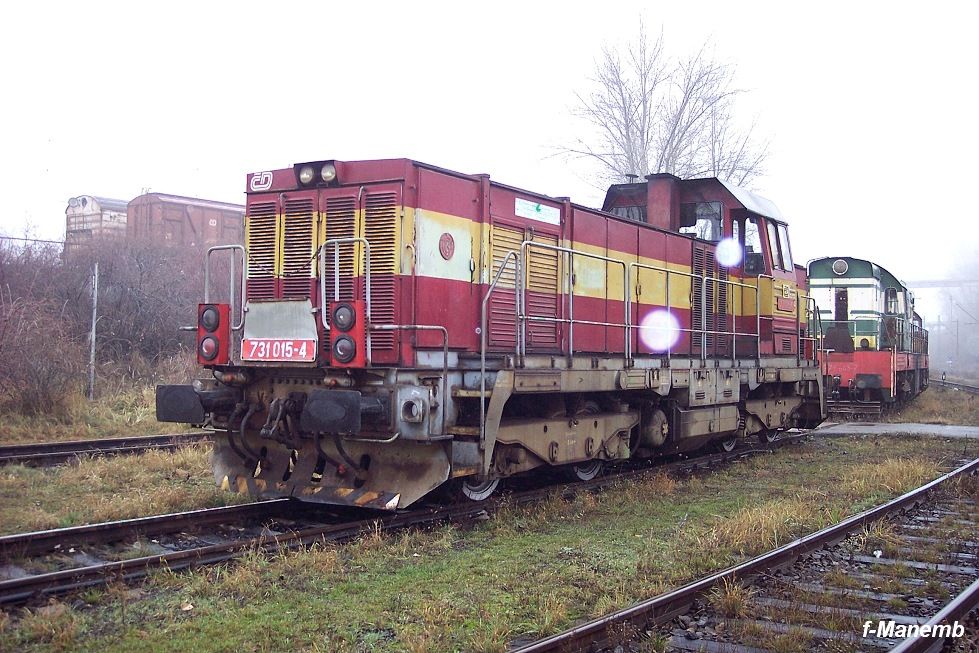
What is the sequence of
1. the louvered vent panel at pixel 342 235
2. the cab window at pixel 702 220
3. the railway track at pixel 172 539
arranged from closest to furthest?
the railway track at pixel 172 539, the louvered vent panel at pixel 342 235, the cab window at pixel 702 220

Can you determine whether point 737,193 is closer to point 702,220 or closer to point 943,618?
point 702,220

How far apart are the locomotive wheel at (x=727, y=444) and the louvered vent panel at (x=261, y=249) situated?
7749 millimetres

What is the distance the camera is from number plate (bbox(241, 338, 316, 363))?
7.08m

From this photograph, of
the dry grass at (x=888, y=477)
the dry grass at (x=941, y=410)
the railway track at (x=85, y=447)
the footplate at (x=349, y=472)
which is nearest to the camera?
the footplate at (x=349, y=472)

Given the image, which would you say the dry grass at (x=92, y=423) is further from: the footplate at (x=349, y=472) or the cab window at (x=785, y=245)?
the cab window at (x=785, y=245)

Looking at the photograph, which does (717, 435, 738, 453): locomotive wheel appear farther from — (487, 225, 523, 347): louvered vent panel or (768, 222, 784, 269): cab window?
(487, 225, 523, 347): louvered vent panel

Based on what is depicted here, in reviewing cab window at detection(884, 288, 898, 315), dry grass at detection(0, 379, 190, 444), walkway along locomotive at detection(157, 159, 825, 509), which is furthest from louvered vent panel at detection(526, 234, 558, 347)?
cab window at detection(884, 288, 898, 315)

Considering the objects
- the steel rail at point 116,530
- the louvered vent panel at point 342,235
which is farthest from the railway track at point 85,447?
the louvered vent panel at point 342,235

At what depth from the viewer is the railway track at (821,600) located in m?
4.38

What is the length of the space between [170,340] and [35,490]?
11.8m

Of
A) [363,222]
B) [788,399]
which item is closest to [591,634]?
[363,222]

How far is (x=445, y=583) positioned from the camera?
5.39m

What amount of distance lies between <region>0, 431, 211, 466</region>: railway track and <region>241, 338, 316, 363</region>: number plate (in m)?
4.22

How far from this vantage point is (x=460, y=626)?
453 cm
